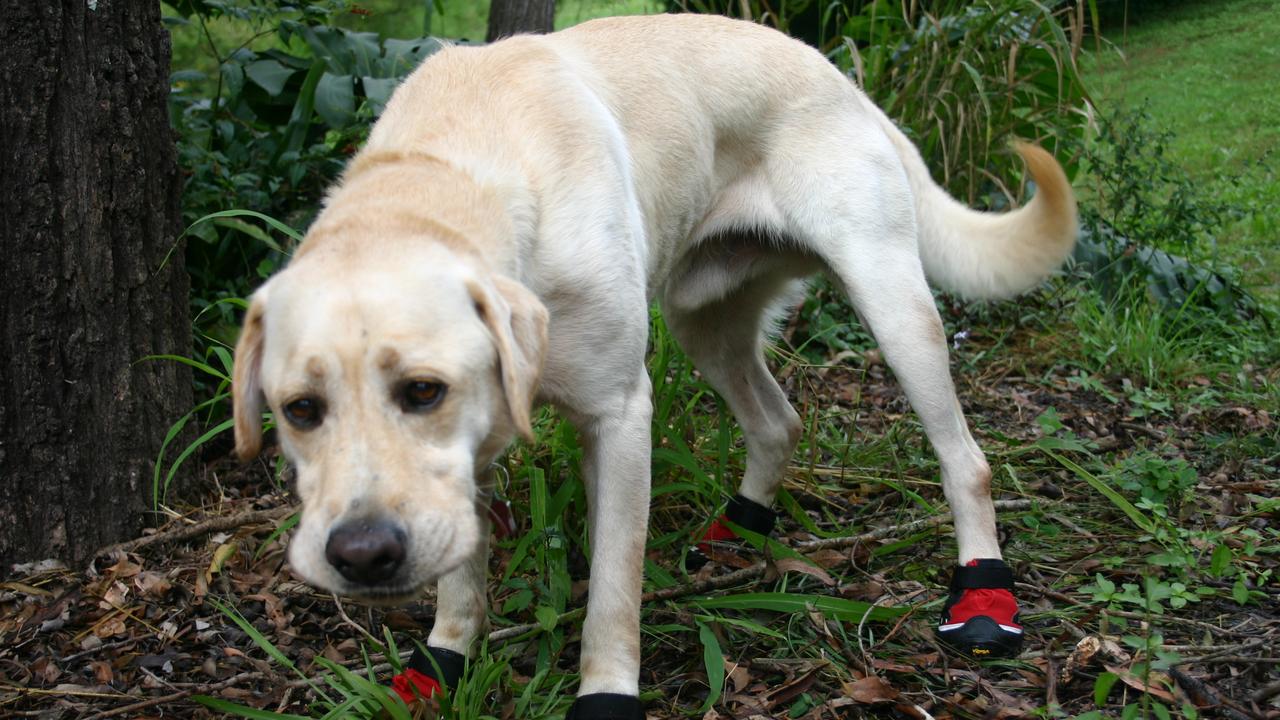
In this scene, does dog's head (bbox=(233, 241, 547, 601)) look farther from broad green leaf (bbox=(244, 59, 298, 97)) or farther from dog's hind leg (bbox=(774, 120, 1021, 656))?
broad green leaf (bbox=(244, 59, 298, 97))

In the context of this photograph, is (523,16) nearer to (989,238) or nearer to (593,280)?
(989,238)

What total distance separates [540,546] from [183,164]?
84.0 inches

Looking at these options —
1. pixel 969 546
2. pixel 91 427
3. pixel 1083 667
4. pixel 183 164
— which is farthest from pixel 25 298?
pixel 1083 667

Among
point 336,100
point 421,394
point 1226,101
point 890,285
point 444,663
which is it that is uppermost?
point 421,394

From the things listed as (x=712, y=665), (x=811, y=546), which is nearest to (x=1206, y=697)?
(x=712, y=665)

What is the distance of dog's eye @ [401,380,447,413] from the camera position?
1.84 metres

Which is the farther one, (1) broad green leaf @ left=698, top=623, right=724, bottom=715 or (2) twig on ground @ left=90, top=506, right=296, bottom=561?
(2) twig on ground @ left=90, top=506, right=296, bottom=561

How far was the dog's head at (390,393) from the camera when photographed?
5.74 feet

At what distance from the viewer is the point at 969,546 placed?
2.88 m

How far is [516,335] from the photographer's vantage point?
1.96 meters

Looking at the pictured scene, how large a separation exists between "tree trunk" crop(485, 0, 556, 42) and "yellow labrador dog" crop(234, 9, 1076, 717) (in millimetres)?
2536

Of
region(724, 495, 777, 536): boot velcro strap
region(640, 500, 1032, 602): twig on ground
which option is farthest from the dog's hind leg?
region(724, 495, 777, 536): boot velcro strap

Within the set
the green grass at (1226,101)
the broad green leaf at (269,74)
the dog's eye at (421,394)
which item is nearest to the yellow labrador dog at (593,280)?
the dog's eye at (421,394)

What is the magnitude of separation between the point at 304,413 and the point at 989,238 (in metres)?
2.13
